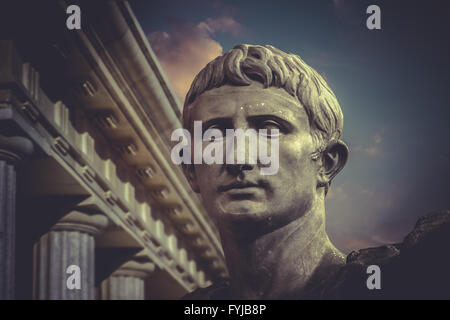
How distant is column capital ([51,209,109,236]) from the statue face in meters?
10.0

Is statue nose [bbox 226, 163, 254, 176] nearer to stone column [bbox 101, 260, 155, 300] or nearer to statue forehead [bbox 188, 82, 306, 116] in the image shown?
statue forehead [bbox 188, 82, 306, 116]

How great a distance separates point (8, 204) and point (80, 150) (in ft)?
10.6

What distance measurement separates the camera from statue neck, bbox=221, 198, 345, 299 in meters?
4.31

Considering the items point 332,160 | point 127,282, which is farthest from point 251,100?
point 127,282

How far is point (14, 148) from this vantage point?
36.9 feet

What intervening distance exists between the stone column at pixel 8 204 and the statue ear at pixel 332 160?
21.7 feet

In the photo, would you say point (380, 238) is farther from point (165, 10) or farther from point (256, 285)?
point (256, 285)

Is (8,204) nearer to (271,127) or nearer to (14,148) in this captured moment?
(14,148)

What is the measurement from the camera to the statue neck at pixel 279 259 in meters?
4.31

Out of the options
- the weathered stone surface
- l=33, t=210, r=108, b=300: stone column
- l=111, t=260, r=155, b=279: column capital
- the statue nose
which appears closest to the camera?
the weathered stone surface

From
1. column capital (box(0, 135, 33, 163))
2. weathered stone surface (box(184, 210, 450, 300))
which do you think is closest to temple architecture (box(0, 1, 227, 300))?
column capital (box(0, 135, 33, 163))

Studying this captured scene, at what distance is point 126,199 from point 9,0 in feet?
22.0

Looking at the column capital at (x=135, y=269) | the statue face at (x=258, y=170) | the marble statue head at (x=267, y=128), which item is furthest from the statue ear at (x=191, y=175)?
the column capital at (x=135, y=269)

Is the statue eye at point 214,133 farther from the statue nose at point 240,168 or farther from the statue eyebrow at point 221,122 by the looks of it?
the statue nose at point 240,168
